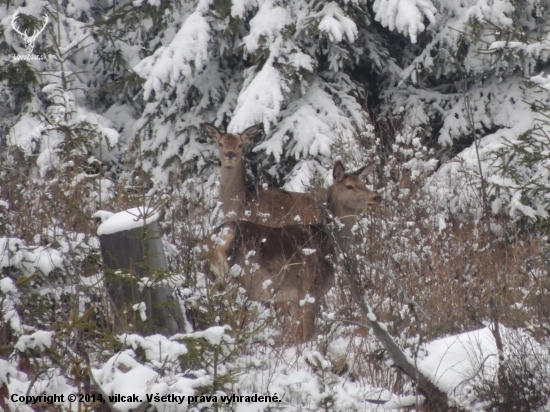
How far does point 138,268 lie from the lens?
13.3 feet

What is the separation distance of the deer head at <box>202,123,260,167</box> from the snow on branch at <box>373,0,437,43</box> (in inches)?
Result: 85.1

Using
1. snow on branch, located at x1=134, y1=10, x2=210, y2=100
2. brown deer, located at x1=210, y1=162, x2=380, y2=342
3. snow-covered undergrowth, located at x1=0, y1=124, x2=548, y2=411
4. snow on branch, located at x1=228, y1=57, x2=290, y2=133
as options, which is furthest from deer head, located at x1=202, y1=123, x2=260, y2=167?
brown deer, located at x1=210, y1=162, x2=380, y2=342

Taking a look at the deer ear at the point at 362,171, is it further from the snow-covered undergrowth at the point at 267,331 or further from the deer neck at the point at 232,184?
the deer neck at the point at 232,184

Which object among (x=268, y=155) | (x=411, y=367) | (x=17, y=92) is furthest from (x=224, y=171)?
(x=411, y=367)

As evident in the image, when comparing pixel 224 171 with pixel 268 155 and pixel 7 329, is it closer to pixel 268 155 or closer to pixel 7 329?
pixel 268 155

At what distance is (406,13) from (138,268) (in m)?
6.32

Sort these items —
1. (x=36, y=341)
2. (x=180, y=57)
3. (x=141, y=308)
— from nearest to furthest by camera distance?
(x=36, y=341) → (x=141, y=308) → (x=180, y=57)

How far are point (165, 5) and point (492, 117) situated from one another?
5041 millimetres

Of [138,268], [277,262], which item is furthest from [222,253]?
[138,268]

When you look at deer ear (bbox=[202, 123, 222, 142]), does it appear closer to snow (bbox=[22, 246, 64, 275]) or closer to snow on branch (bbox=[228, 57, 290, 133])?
snow on branch (bbox=[228, 57, 290, 133])

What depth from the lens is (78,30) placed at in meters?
12.0

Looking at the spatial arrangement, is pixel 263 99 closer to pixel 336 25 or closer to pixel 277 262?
pixel 336 25

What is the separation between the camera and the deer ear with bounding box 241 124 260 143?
954 cm

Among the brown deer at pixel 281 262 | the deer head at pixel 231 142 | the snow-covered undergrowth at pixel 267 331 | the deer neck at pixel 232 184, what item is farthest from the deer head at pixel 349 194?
the deer head at pixel 231 142
